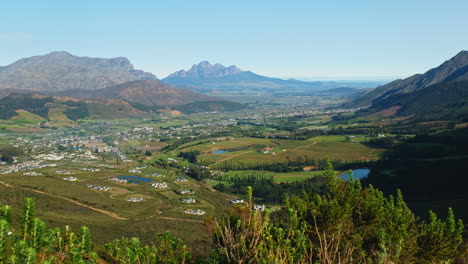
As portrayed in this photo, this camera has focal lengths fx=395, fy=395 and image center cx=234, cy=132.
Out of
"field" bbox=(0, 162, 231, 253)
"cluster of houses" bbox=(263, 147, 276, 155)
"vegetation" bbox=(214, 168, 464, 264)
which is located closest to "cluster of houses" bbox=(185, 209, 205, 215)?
"field" bbox=(0, 162, 231, 253)

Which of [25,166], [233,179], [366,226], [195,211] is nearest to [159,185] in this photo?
[233,179]

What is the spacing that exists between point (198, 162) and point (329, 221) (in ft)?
309

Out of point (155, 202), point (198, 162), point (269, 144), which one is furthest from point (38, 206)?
point (269, 144)

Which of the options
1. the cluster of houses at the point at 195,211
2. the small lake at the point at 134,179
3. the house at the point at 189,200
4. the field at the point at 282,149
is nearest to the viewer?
the cluster of houses at the point at 195,211

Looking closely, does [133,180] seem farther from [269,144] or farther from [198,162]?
[269,144]

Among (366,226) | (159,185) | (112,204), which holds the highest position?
(366,226)

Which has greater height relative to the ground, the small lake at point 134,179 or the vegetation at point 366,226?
the vegetation at point 366,226

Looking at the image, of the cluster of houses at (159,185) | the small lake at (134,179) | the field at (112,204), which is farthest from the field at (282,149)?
the field at (112,204)

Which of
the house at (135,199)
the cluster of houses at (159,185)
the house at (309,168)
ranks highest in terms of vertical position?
the house at (309,168)

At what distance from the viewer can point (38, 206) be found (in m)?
65.6

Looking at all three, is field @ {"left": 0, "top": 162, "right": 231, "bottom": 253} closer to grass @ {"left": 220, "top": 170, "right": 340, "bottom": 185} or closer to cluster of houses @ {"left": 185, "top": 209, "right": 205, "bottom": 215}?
cluster of houses @ {"left": 185, "top": 209, "right": 205, "bottom": 215}

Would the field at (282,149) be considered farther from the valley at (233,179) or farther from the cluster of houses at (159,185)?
the cluster of houses at (159,185)

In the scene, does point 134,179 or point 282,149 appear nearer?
point 134,179

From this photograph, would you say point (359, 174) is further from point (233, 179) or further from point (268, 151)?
point (268, 151)
